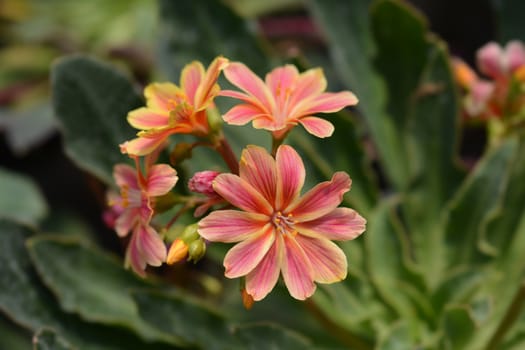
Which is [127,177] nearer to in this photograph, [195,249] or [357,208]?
[195,249]

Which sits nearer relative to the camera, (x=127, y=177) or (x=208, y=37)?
(x=127, y=177)

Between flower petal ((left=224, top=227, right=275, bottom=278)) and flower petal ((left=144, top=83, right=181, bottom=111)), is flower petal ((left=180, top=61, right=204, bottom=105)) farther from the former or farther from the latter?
flower petal ((left=224, top=227, right=275, bottom=278))

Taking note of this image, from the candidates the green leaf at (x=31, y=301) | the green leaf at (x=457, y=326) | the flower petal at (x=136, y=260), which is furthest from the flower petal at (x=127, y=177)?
the green leaf at (x=457, y=326)

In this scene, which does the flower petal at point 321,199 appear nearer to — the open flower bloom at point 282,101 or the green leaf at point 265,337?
the open flower bloom at point 282,101

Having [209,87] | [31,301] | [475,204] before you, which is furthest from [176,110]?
[475,204]

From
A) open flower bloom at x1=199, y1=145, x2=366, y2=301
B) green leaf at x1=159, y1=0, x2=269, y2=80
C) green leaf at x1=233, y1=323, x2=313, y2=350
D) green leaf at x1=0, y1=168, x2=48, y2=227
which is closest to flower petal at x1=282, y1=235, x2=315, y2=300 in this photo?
open flower bloom at x1=199, y1=145, x2=366, y2=301

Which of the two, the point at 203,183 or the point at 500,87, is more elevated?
the point at 500,87
